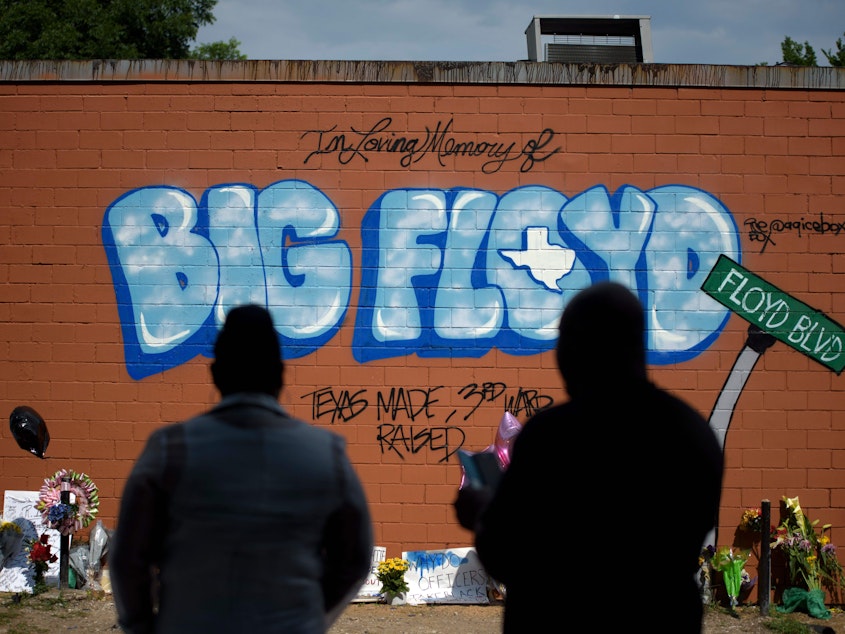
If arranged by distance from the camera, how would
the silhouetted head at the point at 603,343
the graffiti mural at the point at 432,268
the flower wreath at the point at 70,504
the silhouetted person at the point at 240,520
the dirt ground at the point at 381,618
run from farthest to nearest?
1. the graffiti mural at the point at 432,268
2. the flower wreath at the point at 70,504
3. the dirt ground at the point at 381,618
4. the silhouetted head at the point at 603,343
5. the silhouetted person at the point at 240,520

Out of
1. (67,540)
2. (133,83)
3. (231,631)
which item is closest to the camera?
(231,631)

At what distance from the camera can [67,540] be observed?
617 cm

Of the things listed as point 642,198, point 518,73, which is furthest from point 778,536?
point 518,73

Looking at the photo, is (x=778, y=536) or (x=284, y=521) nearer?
(x=284, y=521)

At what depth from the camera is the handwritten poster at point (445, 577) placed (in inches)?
247

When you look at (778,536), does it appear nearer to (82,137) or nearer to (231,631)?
(231,631)

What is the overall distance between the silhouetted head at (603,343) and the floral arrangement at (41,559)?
5.04 metres

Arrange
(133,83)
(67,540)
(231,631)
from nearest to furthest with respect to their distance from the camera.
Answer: (231,631) → (67,540) → (133,83)

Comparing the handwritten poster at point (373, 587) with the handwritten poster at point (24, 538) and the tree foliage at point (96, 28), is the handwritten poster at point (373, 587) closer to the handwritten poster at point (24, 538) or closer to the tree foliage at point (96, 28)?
the handwritten poster at point (24, 538)

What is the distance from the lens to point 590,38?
8.15 m

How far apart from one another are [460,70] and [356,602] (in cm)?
387

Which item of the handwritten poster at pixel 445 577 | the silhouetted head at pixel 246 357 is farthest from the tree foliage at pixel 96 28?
the silhouetted head at pixel 246 357

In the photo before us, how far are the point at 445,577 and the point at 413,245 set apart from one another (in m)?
2.38

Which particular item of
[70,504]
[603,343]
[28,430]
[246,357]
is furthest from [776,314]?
[28,430]
